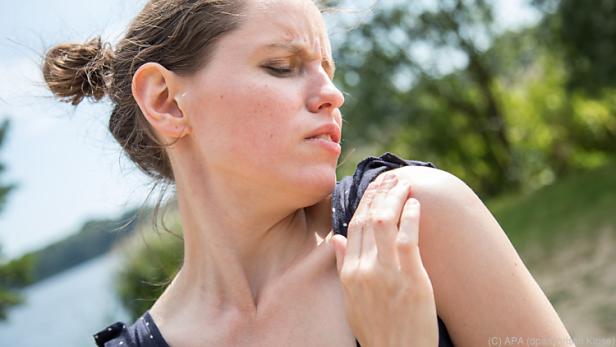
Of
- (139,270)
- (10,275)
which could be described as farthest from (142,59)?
(139,270)

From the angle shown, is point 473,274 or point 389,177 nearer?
point 473,274

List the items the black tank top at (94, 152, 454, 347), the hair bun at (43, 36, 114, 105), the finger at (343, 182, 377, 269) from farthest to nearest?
the hair bun at (43, 36, 114, 105) < the black tank top at (94, 152, 454, 347) < the finger at (343, 182, 377, 269)

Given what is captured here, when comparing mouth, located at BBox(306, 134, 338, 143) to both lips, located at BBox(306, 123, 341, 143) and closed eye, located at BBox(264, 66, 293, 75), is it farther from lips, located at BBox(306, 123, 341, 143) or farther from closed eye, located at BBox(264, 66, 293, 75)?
closed eye, located at BBox(264, 66, 293, 75)

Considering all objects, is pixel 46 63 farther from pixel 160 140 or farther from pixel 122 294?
pixel 122 294

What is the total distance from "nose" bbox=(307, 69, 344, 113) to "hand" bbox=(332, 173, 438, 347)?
1.08 feet

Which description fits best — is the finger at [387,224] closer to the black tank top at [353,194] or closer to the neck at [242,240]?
the black tank top at [353,194]

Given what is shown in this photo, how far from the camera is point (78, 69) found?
7.74ft

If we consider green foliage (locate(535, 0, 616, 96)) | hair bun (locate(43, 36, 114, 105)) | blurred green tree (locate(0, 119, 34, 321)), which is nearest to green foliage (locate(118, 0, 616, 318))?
green foliage (locate(535, 0, 616, 96))

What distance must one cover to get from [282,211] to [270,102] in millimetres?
331

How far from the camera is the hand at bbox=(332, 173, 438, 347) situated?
58.7 inches

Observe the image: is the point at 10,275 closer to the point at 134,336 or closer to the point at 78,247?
the point at 78,247

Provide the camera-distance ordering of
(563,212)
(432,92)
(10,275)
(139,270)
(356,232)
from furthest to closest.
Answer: (432,92), (563,212), (139,270), (10,275), (356,232)

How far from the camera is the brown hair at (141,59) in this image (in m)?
1.95

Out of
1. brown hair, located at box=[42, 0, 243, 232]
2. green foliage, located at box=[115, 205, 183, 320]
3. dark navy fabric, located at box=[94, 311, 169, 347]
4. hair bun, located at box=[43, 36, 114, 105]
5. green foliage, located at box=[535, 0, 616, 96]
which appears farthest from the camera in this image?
green foliage, located at box=[535, 0, 616, 96]
